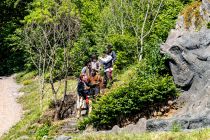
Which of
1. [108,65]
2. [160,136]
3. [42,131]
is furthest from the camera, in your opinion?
[108,65]

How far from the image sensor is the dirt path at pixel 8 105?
1119 inches

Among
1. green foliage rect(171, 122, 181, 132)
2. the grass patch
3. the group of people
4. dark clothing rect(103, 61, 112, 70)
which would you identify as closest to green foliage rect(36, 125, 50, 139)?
the group of people

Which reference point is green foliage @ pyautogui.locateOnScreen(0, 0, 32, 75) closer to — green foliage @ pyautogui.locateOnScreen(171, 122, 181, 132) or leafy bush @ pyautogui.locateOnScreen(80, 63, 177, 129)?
leafy bush @ pyautogui.locateOnScreen(80, 63, 177, 129)

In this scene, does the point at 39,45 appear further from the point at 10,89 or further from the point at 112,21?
the point at 10,89

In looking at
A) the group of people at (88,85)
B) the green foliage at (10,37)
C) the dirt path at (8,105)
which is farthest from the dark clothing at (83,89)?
the green foliage at (10,37)

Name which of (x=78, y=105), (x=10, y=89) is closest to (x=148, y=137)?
(x=78, y=105)

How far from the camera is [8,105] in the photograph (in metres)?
33.8

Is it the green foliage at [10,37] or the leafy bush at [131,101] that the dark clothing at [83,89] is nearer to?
the leafy bush at [131,101]

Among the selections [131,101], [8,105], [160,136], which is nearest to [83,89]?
[131,101]

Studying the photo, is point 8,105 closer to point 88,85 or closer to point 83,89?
point 83,89

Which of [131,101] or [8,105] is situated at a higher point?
[131,101]

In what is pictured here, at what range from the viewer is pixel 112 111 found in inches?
750

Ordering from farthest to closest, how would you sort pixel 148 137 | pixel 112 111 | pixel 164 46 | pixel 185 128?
pixel 164 46, pixel 112 111, pixel 185 128, pixel 148 137

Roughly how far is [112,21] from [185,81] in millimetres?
13617
